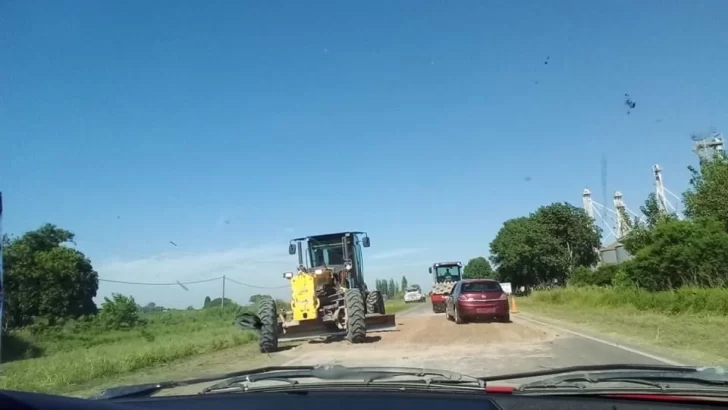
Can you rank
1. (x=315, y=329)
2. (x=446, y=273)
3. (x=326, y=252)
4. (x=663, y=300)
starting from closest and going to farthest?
(x=315, y=329)
(x=326, y=252)
(x=663, y=300)
(x=446, y=273)

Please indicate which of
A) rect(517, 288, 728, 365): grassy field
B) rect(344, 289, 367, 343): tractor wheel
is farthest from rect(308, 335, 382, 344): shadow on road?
rect(517, 288, 728, 365): grassy field

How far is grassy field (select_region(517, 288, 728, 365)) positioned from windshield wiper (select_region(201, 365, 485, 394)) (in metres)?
8.86

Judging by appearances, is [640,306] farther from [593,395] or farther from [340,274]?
[593,395]

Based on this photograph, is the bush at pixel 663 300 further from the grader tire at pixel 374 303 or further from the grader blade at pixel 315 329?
the grader blade at pixel 315 329

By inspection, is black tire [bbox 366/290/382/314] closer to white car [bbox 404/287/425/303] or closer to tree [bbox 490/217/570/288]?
tree [bbox 490/217/570/288]

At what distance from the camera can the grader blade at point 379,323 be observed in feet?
61.1

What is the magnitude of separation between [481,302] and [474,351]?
9.12 metres

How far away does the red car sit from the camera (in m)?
22.6

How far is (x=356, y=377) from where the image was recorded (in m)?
4.15

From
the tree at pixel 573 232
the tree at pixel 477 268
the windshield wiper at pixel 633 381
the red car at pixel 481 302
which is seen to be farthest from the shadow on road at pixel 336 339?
the tree at pixel 477 268

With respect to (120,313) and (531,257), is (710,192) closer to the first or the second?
(531,257)

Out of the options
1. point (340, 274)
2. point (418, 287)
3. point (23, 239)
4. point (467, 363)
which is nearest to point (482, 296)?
point (340, 274)

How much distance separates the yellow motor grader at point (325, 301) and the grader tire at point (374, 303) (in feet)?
5.56

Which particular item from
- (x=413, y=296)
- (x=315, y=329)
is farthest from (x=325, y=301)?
(x=413, y=296)
